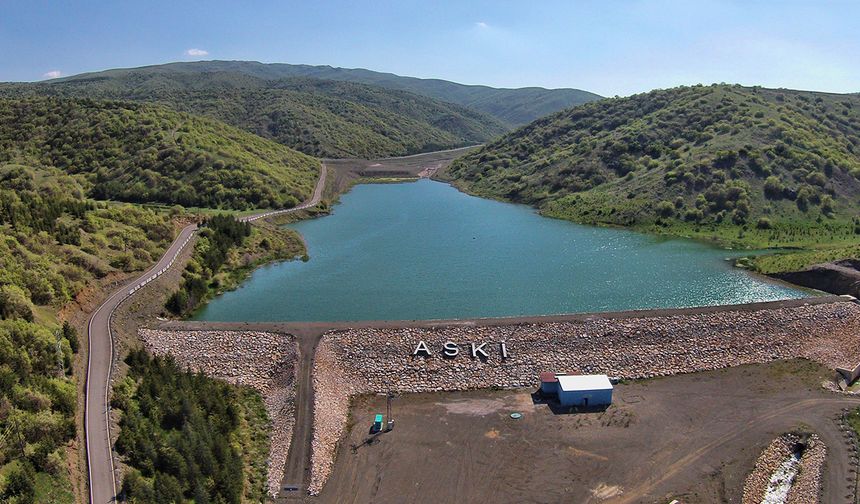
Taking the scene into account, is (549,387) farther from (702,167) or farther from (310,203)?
(310,203)

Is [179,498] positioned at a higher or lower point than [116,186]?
lower

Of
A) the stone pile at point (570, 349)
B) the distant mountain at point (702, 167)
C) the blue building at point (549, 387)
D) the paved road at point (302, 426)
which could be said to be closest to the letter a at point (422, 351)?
the stone pile at point (570, 349)

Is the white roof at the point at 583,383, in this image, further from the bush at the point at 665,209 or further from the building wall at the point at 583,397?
the bush at the point at 665,209

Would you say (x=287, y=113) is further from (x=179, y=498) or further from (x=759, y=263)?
(x=179, y=498)

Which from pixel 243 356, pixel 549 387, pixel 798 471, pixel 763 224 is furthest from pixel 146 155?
pixel 798 471

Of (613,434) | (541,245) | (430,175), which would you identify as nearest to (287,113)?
(430,175)

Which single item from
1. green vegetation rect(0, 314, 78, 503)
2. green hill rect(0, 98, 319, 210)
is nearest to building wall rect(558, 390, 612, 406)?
green vegetation rect(0, 314, 78, 503)

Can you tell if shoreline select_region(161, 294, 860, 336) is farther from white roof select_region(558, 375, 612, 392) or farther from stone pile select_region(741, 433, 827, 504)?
stone pile select_region(741, 433, 827, 504)
